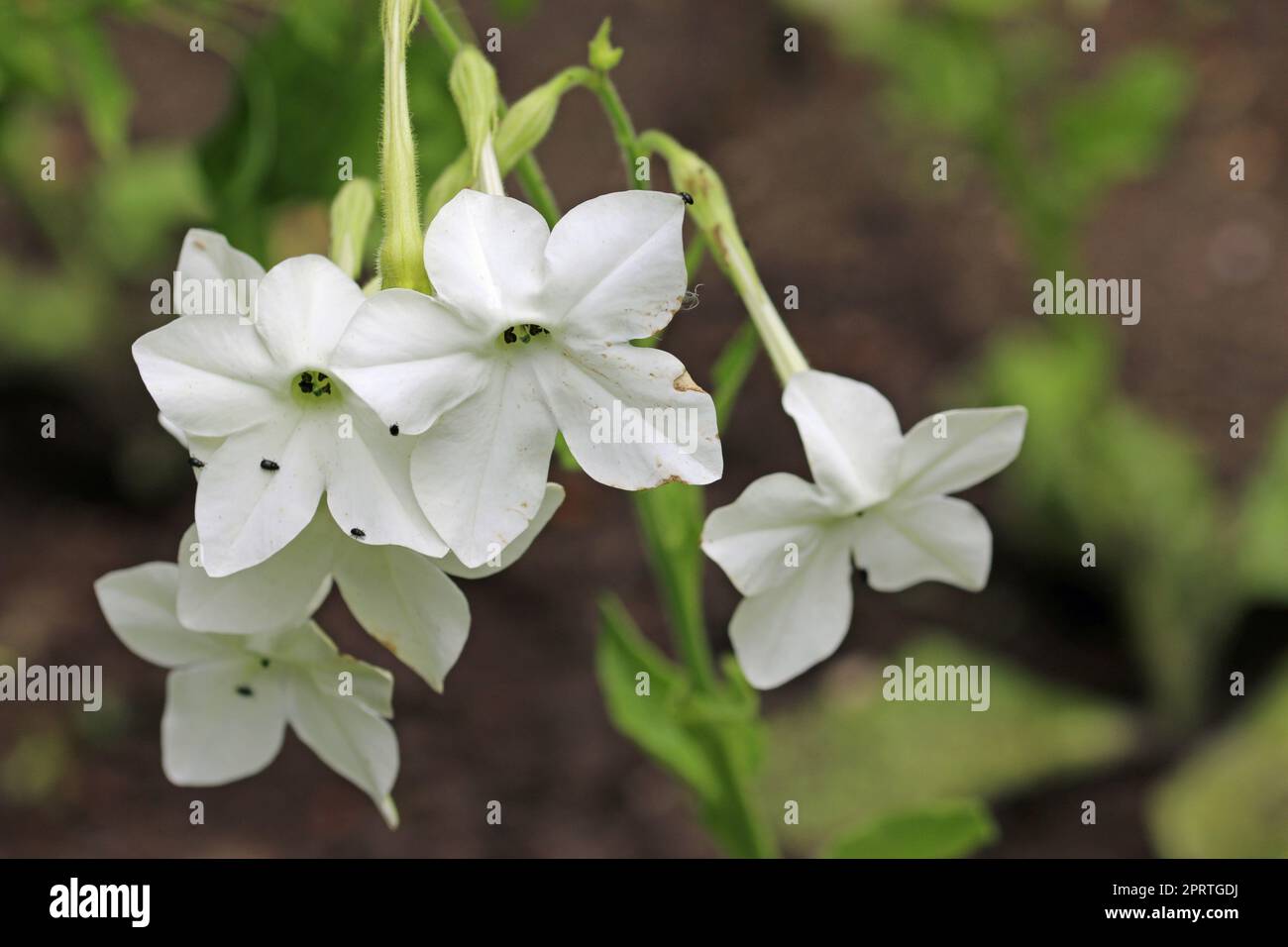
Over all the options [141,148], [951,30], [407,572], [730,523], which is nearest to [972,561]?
[730,523]

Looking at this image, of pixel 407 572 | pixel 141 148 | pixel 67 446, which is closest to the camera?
pixel 407 572

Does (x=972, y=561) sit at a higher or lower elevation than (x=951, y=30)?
lower

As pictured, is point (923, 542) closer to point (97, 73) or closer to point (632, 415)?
point (632, 415)

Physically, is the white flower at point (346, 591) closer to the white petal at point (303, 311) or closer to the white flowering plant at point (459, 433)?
the white flowering plant at point (459, 433)

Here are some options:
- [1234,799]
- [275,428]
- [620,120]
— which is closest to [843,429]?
[620,120]

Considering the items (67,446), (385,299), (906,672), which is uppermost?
(67,446)

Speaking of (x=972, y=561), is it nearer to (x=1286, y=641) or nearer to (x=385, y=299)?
(x=385, y=299)

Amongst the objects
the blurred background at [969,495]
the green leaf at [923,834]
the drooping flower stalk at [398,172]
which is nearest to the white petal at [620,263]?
the drooping flower stalk at [398,172]
